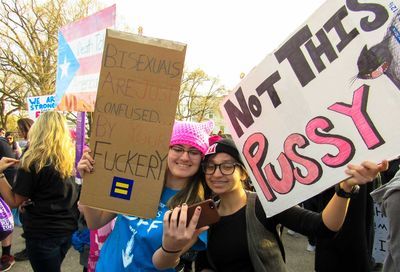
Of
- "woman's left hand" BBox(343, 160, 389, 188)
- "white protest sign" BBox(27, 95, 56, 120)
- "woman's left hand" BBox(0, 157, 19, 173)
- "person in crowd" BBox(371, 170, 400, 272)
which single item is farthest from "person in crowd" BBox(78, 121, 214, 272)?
"white protest sign" BBox(27, 95, 56, 120)

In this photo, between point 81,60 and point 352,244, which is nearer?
point 352,244

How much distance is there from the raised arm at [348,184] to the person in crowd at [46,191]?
7.54 ft

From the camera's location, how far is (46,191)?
298 centimetres

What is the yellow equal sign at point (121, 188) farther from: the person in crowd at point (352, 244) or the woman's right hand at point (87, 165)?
the person in crowd at point (352, 244)

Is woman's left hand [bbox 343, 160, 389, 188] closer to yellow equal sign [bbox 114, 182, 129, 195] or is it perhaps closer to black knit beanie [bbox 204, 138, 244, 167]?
black knit beanie [bbox 204, 138, 244, 167]

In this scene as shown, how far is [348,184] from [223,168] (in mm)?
630

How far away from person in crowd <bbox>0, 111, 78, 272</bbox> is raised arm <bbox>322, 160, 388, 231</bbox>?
2.30 metres

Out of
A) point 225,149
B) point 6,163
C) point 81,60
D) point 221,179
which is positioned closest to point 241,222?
point 221,179

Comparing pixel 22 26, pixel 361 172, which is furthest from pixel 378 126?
pixel 22 26

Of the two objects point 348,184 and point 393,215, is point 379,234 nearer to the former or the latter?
point 348,184

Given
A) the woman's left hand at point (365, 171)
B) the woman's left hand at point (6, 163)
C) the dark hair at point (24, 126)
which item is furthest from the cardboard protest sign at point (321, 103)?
the dark hair at point (24, 126)

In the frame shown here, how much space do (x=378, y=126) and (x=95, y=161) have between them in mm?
1271

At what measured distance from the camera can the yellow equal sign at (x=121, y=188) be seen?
1.65 meters

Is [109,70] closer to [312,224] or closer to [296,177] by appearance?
[296,177]
